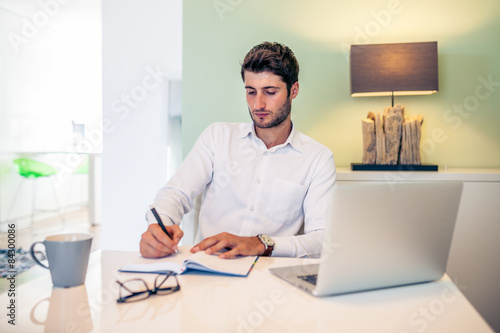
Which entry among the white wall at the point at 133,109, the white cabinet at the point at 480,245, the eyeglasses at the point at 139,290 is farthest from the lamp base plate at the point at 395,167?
the white wall at the point at 133,109

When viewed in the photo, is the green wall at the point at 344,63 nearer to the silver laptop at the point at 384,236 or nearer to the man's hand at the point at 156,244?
the man's hand at the point at 156,244

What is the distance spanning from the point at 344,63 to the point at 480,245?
4.13 feet

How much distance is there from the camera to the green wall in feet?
7.52

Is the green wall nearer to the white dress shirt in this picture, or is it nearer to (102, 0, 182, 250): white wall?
the white dress shirt

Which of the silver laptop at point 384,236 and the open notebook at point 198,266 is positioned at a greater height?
the silver laptop at point 384,236

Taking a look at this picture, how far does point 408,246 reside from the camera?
854 mm

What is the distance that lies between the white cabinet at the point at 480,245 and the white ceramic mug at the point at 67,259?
5.60 ft

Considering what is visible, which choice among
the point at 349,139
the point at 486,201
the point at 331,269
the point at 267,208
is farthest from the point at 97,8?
the point at 331,269

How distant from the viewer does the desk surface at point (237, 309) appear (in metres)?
0.70

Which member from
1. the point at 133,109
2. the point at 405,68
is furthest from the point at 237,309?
the point at 133,109

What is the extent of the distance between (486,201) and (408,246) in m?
1.32

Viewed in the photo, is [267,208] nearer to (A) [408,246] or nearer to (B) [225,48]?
(A) [408,246]

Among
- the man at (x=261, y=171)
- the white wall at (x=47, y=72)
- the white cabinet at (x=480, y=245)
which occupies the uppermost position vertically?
the white wall at (x=47, y=72)

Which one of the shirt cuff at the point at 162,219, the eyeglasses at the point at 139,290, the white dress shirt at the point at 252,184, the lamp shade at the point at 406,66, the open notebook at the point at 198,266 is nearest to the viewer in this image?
the eyeglasses at the point at 139,290
